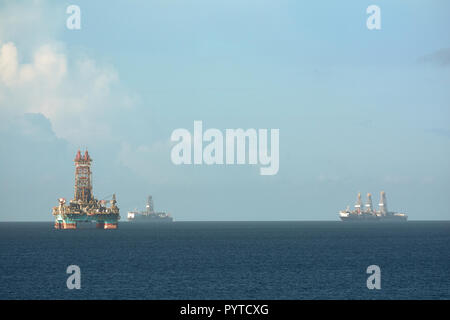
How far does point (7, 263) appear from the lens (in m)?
129

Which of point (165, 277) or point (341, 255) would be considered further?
point (341, 255)

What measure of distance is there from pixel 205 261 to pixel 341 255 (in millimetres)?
37286
